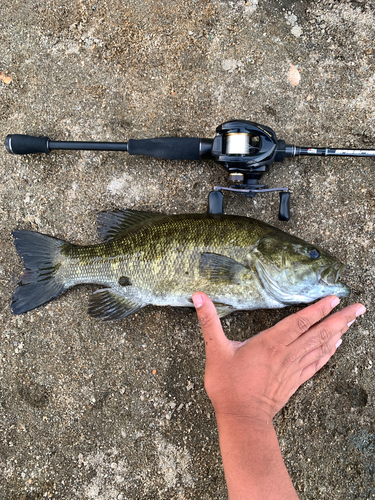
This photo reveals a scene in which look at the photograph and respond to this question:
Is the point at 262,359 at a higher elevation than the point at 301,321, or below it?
below

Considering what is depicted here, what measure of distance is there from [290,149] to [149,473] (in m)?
2.69

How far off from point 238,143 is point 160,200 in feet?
2.64

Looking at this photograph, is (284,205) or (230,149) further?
(284,205)

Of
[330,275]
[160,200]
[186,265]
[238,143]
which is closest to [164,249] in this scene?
[186,265]

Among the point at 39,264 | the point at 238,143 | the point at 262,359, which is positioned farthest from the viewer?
the point at 39,264

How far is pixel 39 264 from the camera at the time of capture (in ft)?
8.31

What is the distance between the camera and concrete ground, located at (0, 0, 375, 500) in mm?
2572

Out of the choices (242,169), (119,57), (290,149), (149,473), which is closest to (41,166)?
(119,57)

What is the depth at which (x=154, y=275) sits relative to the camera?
7.65 feet

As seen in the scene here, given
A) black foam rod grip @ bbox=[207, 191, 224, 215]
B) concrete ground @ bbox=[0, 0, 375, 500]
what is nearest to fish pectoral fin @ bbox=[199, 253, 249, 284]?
black foam rod grip @ bbox=[207, 191, 224, 215]

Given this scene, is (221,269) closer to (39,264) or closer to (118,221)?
(118,221)

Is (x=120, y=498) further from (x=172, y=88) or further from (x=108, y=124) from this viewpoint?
(x=172, y=88)

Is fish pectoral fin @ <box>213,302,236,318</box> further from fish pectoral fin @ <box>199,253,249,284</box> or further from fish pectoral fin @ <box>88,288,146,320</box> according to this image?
fish pectoral fin @ <box>88,288,146,320</box>

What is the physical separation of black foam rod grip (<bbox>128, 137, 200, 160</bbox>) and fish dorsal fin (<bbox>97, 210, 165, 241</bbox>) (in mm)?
450
